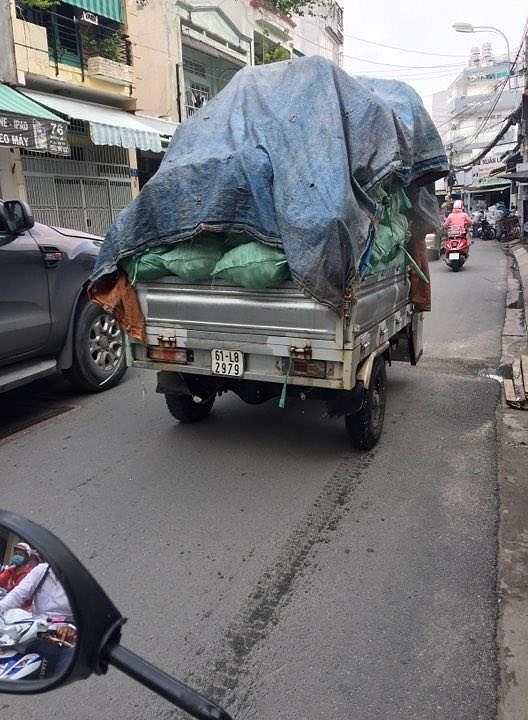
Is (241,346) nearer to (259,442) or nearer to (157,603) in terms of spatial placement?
(259,442)

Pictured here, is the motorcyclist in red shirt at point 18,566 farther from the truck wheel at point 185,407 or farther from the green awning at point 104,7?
the green awning at point 104,7

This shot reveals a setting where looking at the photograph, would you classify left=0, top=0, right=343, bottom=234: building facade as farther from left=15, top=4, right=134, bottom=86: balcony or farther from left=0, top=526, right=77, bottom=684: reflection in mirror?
left=0, top=526, right=77, bottom=684: reflection in mirror

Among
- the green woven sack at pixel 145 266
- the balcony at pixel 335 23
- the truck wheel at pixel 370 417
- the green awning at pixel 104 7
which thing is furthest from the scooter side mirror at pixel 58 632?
the balcony at pixel 335 23

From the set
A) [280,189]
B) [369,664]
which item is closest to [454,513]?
[369,664]

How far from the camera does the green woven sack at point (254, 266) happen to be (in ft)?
12.5


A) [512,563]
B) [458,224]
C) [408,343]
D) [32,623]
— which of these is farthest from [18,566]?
[458,224]

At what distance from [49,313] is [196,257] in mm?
2033

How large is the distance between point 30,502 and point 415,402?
3.64m

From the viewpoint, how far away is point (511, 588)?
119 inches

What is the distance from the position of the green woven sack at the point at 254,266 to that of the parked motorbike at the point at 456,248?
45.8 ft

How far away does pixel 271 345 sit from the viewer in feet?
13.4

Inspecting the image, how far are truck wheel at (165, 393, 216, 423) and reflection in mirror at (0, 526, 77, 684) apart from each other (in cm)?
387

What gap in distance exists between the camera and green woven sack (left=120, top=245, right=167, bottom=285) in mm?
Answer: 4207

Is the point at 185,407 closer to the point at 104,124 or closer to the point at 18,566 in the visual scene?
the point at 18,566
